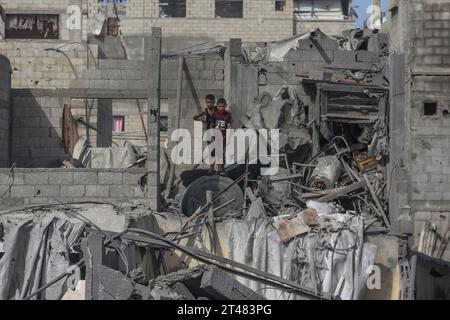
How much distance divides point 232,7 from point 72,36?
14.2 m

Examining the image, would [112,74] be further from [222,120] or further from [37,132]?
[222,120]

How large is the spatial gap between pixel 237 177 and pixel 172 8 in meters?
25.0

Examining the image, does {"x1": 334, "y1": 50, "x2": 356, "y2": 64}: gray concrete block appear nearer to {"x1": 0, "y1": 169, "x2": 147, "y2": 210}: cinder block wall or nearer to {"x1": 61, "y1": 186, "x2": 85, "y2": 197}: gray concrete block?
{"x1": 0, "y1": 169, "x2": 147, "y2": 210}: cinder block wall

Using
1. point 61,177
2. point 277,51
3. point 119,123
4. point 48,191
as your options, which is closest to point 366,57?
point 277,51

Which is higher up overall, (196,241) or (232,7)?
(232,7)

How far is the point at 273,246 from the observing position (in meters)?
13.9

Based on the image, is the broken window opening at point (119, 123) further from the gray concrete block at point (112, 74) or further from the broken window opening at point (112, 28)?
the gray concrete block at point (112, 74)

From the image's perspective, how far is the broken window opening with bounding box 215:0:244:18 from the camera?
3945 centimetres

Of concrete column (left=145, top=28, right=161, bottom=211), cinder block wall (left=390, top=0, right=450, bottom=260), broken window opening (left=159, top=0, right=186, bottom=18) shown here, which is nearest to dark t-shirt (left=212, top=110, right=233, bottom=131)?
concrete column (left=145, top=28, right=161, bottom=211)

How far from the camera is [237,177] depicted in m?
16.4

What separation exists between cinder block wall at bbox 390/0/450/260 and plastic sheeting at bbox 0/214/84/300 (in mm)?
10642

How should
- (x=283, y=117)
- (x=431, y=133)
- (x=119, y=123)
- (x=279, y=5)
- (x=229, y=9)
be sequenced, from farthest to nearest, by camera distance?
(x=229, y=9), (x=279, y=5), (x=119, y=123), (x=431, y=133), (x=283, y=117)
